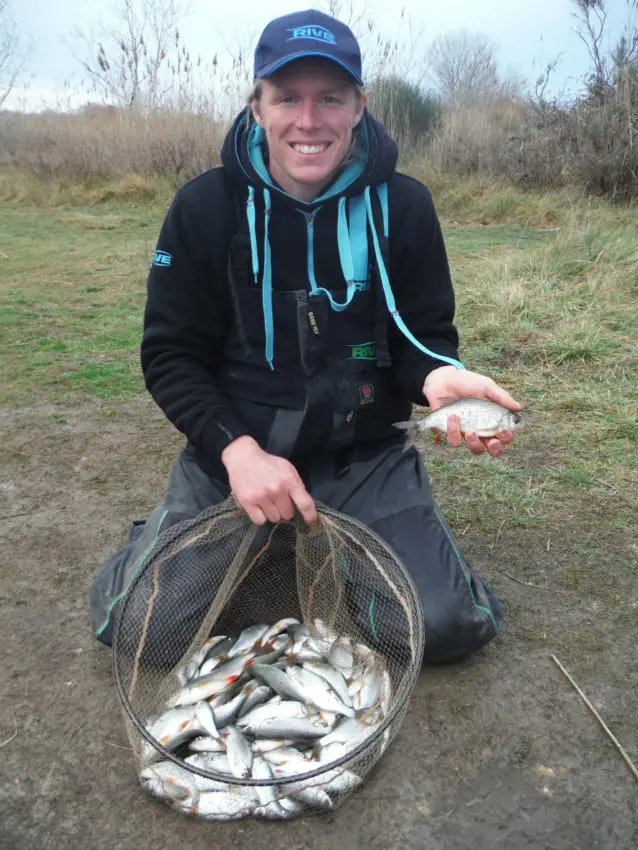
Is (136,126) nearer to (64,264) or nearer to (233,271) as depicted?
(64,264)

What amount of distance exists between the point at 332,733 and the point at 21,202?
15163 mm

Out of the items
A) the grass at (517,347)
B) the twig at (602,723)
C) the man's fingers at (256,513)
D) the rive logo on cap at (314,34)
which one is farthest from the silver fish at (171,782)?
the rive logo on cap at (314,34)

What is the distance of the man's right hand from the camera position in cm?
213

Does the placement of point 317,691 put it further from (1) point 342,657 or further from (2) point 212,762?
(2) point 212,762

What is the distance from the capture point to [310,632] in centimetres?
247

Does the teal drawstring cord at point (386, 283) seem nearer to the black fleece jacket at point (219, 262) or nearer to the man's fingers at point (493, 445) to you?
the black fleece jacket at point (219, 262)

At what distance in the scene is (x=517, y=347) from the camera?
5531 millimetres

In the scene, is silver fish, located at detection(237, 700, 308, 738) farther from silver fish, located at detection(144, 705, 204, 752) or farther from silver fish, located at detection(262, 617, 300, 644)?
silver fish, located at detection(262, 617, 300, 644)

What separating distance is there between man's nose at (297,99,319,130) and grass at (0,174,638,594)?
171cm

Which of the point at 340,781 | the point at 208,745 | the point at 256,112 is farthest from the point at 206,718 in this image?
the point at 256,112

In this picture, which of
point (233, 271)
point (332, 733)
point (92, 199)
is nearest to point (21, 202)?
point (92, 199)

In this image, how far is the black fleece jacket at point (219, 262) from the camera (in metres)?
2.49

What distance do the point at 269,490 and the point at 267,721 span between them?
0.61 meters

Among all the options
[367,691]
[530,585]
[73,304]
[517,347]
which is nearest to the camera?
[367,691]
